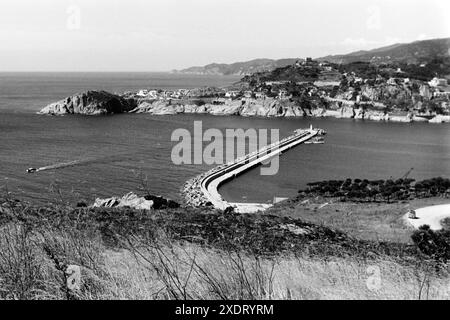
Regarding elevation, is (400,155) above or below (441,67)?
below

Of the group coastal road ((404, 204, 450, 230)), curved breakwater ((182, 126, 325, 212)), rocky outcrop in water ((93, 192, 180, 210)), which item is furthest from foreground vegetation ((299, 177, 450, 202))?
rocky outcrop in water ((93, 192, 180, 210))

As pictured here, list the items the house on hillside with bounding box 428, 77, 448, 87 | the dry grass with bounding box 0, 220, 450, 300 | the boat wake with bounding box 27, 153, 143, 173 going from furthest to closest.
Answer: the house on hillside with bounding box 428, 77, 448, 87 → the boat wake with bounding box 27, 153, 143, 173 → the dry grass with bounding box 0, 220, 450, 300

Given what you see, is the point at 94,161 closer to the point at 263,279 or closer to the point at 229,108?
the point at 263,279

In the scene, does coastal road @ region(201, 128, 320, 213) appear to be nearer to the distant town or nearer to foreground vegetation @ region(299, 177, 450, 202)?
foreground vegetation @ region(299, 177, 450, 202)

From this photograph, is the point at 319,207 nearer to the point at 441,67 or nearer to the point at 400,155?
the point at 400,155

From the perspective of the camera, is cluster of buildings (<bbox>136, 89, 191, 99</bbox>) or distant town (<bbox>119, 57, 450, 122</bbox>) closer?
distant town (<bbox>119, 57, 450, 122</bbox>)

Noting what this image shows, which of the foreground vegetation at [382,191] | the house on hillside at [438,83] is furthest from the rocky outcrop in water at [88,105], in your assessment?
the house on hillside at [438,83]

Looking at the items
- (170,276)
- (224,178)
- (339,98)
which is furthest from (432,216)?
(339,98)
